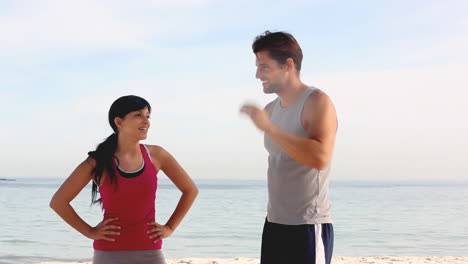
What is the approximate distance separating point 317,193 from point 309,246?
0.25 metres

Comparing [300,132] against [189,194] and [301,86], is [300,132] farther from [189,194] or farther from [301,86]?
[189,194]

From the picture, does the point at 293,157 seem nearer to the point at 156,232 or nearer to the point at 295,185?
the point at 295,185

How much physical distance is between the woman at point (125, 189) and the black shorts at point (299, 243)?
0.62 metres

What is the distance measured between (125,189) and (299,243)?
35.5 inches

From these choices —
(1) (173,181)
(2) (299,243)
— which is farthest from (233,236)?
(2) (299,243)

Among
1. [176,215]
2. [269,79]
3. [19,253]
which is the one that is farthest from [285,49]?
[19,253]

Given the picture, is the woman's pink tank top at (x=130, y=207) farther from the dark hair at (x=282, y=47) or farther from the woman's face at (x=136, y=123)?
the dark hair at (x=282, y=47)

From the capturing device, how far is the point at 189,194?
3756 millimetres

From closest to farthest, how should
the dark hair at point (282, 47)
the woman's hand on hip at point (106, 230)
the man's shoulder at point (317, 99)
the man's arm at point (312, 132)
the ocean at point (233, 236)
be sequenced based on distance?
the man's arm at point (312, 132)
the man's shoulder at point (317, 99)
the dark hair at point (282, 47)
the woman's hand on hip at point (106, 230)
the ocean at point (233, 236)

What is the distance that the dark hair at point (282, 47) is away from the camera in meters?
3.09

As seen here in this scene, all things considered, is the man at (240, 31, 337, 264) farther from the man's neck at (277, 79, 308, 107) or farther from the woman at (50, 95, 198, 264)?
the woman at (50, 95, 198, 264)

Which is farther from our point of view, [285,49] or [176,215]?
[176,215]

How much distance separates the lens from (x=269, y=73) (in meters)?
3.12

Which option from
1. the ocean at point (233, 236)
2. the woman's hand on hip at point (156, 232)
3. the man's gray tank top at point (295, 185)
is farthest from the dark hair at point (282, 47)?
the ocean at point (233, 236)
